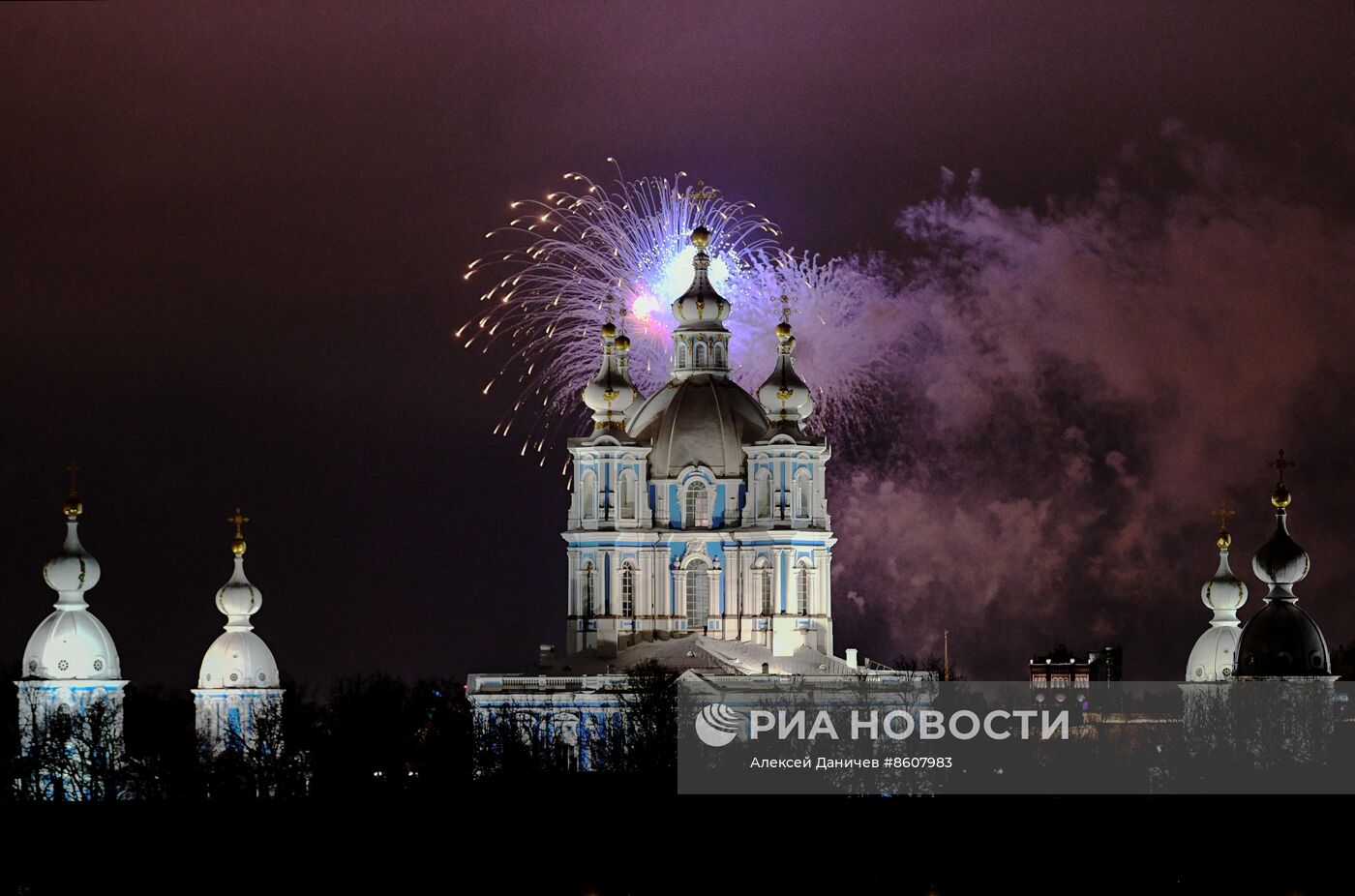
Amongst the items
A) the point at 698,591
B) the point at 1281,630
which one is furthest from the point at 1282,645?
the point at 698,591

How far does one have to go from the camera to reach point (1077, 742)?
94062 millimetres

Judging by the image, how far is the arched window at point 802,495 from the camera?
106 meters

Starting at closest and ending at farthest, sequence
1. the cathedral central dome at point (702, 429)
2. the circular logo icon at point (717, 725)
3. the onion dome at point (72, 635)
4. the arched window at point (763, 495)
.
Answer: the circular logo icon at point (717, 725) < the onion dome at point (72, 635) < the arched window at point (763, 495) < the cathedral central dome at point (702, 429)

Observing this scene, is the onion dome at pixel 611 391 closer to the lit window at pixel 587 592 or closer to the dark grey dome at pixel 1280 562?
the lit window at pixel 587 592

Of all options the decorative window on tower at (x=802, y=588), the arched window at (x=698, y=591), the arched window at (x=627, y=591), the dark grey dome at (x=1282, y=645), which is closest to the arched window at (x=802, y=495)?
the decorative window on tower at (x=802, y=588)

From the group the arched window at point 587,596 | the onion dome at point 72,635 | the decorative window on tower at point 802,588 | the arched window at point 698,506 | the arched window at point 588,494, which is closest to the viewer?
the onion dome at point 72,635

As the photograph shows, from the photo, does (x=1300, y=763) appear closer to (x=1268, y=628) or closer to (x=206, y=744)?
(x=1268, y=628)

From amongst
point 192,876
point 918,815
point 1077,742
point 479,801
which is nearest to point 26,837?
point 192,876

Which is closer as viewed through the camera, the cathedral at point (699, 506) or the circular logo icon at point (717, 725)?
the circular logo icon at point (717, 725)

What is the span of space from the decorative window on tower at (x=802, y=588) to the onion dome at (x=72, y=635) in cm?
1639

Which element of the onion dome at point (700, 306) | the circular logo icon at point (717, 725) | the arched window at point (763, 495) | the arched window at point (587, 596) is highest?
the onion dome at point (700, 306)

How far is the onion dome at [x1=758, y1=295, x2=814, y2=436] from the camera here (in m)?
105

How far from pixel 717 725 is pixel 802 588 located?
13455mm

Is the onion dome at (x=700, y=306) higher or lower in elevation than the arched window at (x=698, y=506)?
higher
